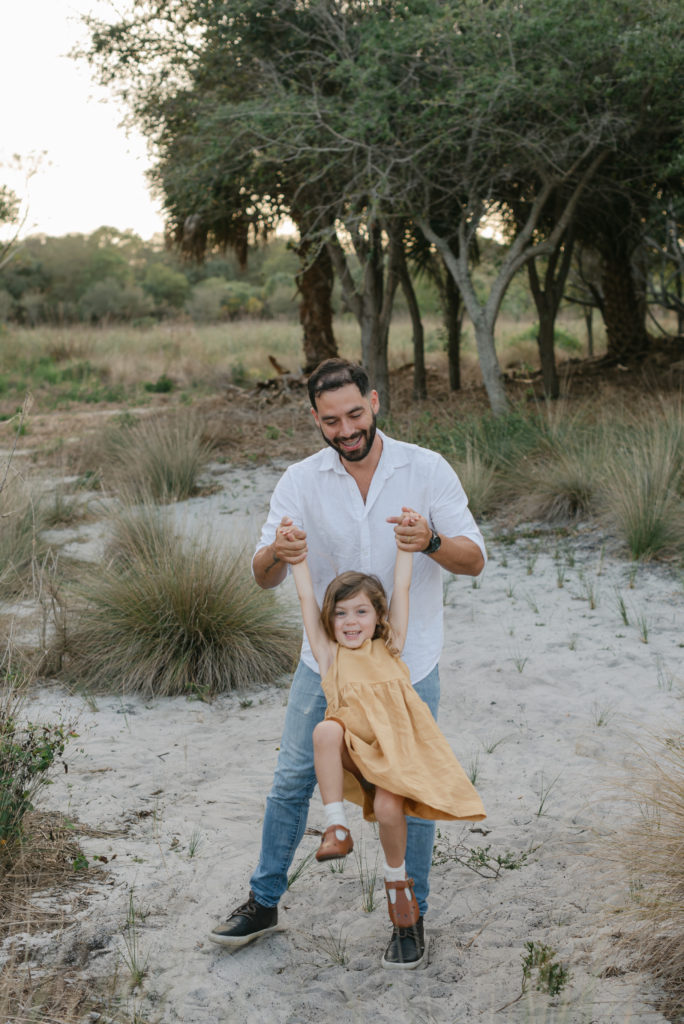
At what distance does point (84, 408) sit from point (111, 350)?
24.9 feet

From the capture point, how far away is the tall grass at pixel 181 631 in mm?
5598

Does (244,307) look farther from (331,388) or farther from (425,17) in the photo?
(331,388)

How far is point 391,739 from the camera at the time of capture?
103 inches

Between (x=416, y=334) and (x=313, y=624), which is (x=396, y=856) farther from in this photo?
(x=416, y=334)

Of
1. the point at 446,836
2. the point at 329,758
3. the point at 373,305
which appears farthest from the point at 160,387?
the point at 329,758

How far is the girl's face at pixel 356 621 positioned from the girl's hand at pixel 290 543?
0.62ft

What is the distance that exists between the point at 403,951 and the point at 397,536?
1300 millimetres

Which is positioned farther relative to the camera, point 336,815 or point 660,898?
point 660,898

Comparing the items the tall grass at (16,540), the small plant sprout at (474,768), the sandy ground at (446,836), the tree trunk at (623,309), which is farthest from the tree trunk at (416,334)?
the small plant sprout at (474,768)

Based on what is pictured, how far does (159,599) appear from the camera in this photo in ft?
18.8

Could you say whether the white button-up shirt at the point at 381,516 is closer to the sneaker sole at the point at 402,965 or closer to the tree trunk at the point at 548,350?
the sneaker sole at the point at 402,965

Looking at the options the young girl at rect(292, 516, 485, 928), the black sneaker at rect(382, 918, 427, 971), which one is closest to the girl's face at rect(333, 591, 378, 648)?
the young girl at rect(292, 516, 485, 928)

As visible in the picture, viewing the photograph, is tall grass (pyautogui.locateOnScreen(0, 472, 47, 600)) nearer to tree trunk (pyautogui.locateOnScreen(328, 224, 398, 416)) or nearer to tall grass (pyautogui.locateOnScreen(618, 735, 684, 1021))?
tall grass (pyautogui.locateOnScreen(618, 735, 684, 1021))

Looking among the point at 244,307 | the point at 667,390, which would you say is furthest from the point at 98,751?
the point at 244,307
